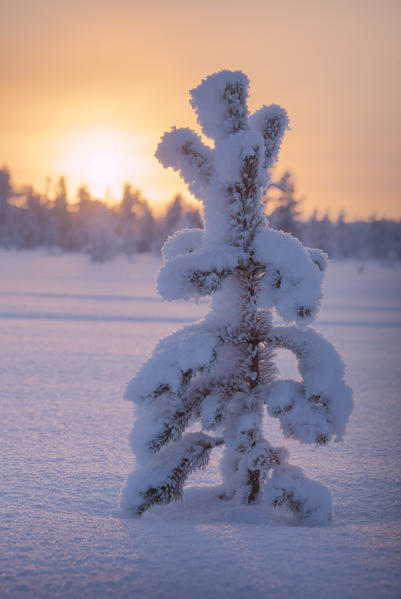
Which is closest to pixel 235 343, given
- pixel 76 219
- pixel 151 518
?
pixel 151 518

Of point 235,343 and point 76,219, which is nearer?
point 235,343

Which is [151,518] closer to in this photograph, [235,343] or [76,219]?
[235,343]

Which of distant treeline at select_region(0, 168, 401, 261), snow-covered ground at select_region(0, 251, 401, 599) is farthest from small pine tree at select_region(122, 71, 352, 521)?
distant treeline at select_region(0, 168, 401, 261)

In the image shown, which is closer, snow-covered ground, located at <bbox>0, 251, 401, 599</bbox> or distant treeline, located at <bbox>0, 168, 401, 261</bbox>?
snow-covered ground, located at <bbox>0, 251, 401, 599</bbox>

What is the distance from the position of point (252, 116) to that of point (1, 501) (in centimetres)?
Result: 353

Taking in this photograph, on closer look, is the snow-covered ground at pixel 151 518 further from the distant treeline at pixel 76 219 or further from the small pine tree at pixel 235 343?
the distant treeline at pixel 76 219

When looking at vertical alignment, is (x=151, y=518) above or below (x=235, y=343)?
below

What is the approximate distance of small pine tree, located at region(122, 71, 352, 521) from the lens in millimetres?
3115

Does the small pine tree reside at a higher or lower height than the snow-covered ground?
higher

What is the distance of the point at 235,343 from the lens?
136 inches

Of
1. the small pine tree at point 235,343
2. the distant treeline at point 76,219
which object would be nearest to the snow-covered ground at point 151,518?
the small pine tree at point 235,343

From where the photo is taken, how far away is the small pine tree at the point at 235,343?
3.12 m

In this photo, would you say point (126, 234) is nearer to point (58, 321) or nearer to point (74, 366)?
point (58, 321)

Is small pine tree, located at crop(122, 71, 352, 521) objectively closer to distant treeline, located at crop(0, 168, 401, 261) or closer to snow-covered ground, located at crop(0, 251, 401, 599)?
snow-covered ground, located at crop(0, 251, 401, 599)
